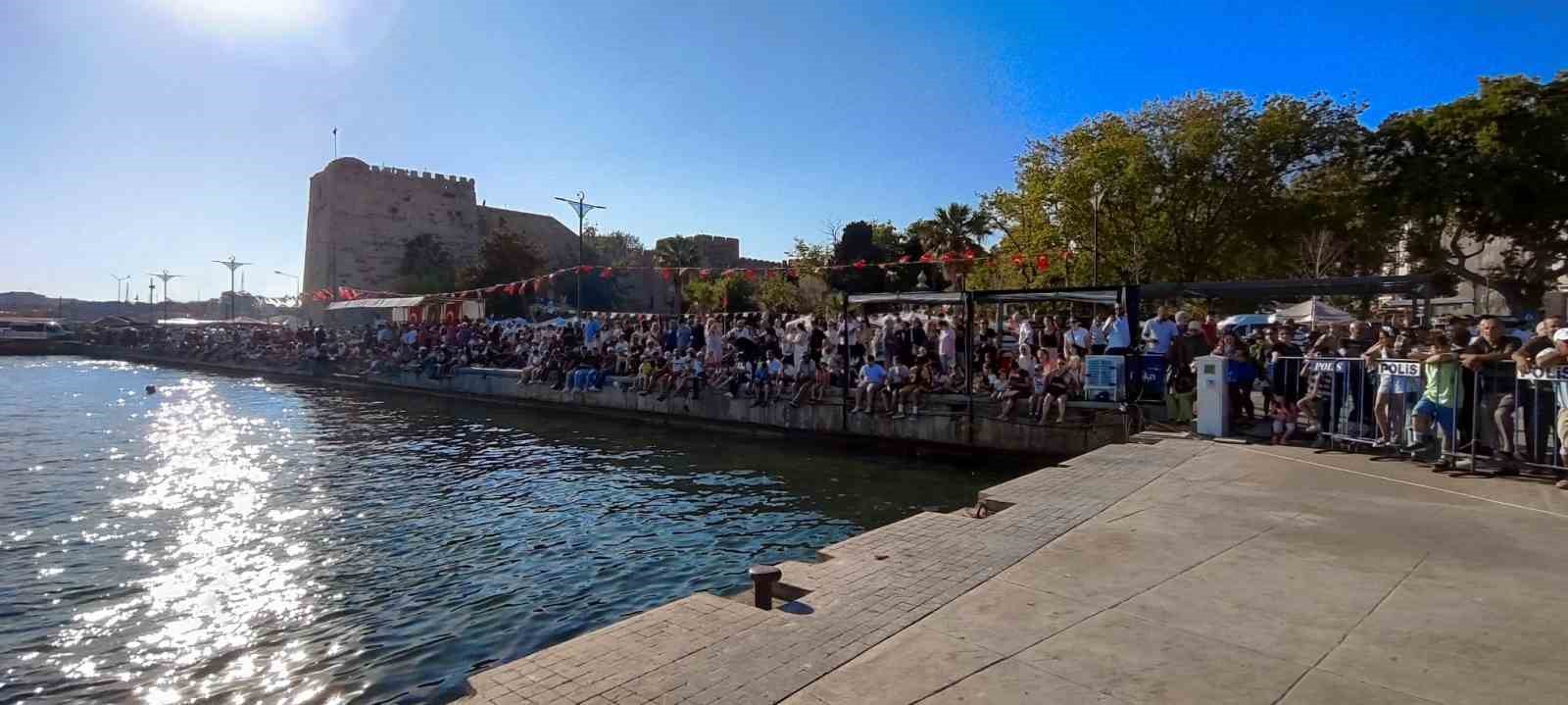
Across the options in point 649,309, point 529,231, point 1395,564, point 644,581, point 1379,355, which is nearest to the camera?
point 1395,564

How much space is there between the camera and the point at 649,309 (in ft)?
216

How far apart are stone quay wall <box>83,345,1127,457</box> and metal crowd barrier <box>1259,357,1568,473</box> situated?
3.26 meters

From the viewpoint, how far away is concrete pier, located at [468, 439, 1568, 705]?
3750 millimetres

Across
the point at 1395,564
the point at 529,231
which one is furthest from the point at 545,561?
the point at 529,231

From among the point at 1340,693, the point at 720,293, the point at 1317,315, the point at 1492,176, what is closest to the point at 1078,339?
the point at 1340,693

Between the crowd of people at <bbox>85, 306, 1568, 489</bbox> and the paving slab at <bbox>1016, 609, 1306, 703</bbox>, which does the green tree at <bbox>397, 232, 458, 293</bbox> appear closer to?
the crowd of people at <bbox>85, 306, 1568, 489</bbox>

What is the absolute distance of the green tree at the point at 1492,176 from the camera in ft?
68.7

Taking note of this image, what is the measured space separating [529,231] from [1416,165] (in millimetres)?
63456

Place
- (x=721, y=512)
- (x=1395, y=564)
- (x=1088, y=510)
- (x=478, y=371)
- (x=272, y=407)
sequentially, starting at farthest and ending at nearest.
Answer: (x=478, y=371), (x=272, y=407), (x=721, y=512), (x=1088, y=510), (x=1395, y=564)

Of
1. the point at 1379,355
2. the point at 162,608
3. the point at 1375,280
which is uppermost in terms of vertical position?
the point at 1375,280

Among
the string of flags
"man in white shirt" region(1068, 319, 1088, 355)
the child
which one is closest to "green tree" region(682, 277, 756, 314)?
the string of flags

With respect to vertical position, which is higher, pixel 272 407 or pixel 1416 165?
pixel 1416 165

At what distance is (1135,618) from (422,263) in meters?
→ 66.5

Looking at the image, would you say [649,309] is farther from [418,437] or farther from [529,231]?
[418,437]
